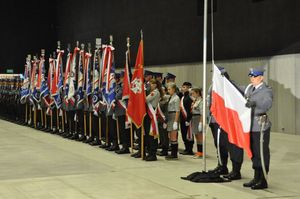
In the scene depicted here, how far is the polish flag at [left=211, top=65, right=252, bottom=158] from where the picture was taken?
724 centimetres

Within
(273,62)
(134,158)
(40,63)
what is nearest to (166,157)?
(134,158)

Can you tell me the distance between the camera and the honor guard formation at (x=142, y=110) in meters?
7.29

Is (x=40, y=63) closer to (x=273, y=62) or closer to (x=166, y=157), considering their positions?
(x=273, y=62)

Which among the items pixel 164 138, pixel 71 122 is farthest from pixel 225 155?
pixel 71 122

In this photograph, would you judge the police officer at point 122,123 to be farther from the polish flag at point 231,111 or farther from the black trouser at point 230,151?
the polish flag at point 231,111

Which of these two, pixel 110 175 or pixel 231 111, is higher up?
pixel 231 111

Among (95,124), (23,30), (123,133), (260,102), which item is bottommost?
(123,133)

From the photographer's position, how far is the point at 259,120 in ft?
23.5

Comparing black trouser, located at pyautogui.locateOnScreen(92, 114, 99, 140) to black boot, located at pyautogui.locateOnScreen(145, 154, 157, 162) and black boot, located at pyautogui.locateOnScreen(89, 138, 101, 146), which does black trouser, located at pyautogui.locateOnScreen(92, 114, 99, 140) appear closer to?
black boot, located at pyautogui.locateOnScreen(89, 138, 101, 146)

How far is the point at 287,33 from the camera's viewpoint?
1612 cm

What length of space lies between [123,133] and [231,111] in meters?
4.18

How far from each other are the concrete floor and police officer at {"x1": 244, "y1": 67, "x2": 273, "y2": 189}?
0.94 feet

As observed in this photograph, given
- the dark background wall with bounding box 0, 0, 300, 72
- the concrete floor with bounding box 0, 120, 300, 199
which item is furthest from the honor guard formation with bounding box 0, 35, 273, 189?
the dark background wall with bounding box 0, 0, 300, 72

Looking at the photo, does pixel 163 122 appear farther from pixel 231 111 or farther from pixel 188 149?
pixel 231 111
